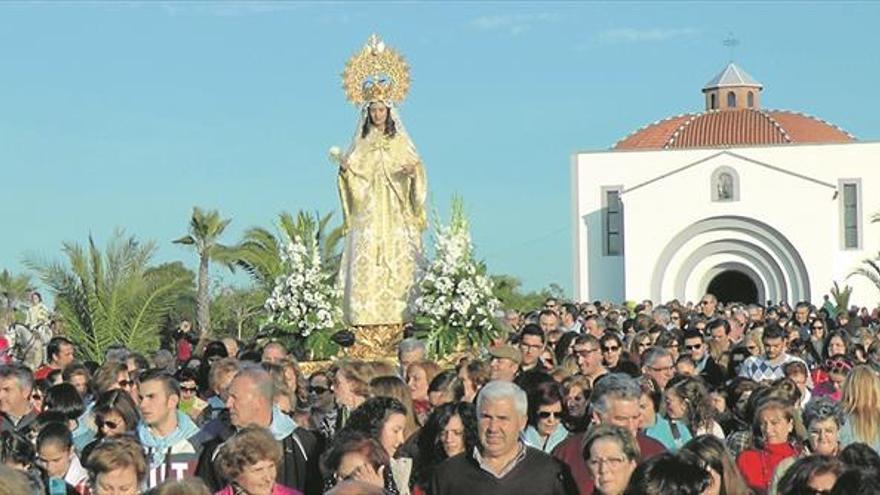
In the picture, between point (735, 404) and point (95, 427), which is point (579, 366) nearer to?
point (735, 404)

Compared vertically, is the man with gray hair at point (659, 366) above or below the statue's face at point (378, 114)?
below

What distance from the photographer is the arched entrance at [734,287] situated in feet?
216

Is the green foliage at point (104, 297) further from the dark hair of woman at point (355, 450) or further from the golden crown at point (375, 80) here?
the dark hair of woman at point (355, 450)

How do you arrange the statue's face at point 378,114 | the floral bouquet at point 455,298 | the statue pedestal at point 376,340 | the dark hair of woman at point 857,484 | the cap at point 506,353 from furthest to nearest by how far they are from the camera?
the statue's face at point 378,114, the statue pedestal at point 376,340, the floral bouquet at point 455,298, the cap at point 506,353, the dark hair of woman at point 857,484

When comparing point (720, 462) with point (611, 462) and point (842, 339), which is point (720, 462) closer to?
point (611, 462)

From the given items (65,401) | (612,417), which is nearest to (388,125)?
(65,401)

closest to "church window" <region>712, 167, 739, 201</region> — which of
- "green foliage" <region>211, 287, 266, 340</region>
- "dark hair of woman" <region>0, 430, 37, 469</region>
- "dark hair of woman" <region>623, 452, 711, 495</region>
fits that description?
"green foliage" <region>211, 287, 266, 340</region>

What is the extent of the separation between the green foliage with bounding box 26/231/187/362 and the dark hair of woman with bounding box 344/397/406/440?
15.6 metres

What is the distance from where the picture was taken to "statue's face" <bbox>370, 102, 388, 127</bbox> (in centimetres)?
2373

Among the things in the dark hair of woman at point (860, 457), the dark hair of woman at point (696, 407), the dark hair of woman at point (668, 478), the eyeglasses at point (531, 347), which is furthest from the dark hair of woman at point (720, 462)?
the eyeglasses at point (531, 347)

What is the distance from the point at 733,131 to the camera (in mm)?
70812

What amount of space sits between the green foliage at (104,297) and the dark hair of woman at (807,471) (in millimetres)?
18000

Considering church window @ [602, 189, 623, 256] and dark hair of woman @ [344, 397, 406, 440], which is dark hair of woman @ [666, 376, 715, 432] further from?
church window @ [602, 189, 623, 256]

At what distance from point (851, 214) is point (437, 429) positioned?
186ft
